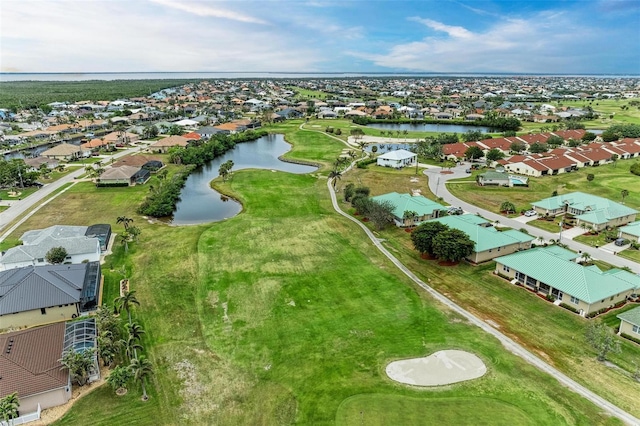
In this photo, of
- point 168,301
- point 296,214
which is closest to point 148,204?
point 296,214

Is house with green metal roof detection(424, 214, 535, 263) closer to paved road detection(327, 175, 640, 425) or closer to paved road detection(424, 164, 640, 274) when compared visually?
paved road detection(424, 164, 640, 274)

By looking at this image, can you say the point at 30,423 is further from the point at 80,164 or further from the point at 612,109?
the point at 612,109

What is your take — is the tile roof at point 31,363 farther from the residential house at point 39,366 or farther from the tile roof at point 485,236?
the tile roof at point 485,236

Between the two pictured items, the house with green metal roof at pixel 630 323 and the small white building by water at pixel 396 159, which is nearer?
the house with green metal roof at pixel 630 323

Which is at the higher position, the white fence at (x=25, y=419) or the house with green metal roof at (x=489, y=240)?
the house with green metal roof at (x=489, y=240)

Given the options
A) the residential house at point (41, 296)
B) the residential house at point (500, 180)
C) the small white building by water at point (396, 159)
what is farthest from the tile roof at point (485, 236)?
the small white building by water at point (396, 159)

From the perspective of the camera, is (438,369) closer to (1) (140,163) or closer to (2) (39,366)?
(2) (39,366)

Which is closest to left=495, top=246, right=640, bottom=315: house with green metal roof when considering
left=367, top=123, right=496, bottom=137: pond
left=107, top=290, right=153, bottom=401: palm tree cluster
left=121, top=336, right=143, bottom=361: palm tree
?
left=107, top=290, right=153, bottom=401: palm tree cluster
